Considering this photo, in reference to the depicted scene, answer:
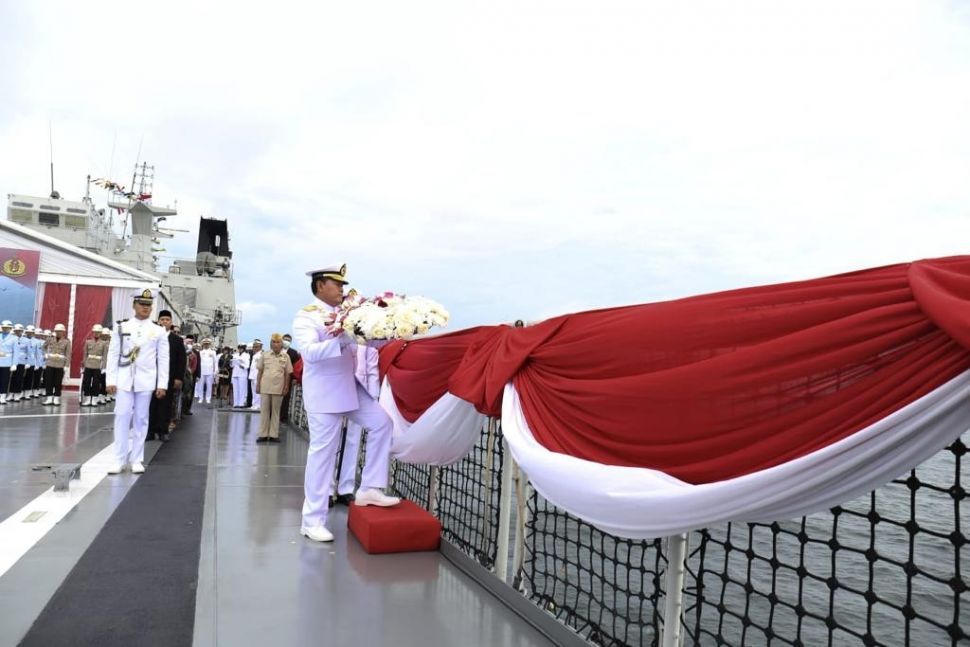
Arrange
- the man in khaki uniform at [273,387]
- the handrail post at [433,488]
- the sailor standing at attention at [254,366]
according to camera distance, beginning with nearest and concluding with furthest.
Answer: the handrail post at [433,488] < the man in khaki uniform at [273,387] < the sailor standing at attention at [254,366]

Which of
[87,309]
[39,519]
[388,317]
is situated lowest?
[39,519]

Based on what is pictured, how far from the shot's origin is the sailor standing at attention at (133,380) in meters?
6.31

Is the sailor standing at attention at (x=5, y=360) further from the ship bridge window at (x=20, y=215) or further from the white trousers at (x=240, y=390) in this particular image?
the ship bridge window at (x=20, y=215)

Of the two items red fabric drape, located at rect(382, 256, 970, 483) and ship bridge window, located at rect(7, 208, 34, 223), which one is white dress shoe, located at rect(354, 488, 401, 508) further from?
ship bridge window, located at rect(7, 208, 34, 223)

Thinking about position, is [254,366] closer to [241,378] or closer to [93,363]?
[241,378]

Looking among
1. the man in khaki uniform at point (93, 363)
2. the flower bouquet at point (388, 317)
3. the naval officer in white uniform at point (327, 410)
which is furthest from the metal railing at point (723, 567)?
the man in khaki uniform at point (93, 363)

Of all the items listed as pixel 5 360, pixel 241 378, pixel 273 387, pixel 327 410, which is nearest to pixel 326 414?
pixel 327 410

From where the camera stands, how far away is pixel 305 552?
3.78 m

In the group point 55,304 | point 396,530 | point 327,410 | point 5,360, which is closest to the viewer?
point 396,530

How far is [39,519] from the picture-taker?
4332 mm

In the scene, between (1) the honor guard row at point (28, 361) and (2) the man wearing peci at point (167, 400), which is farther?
(1) the honor guard row at point (28, 361)

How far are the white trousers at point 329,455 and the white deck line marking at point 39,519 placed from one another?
156 cm

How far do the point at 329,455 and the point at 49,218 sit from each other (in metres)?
28.5

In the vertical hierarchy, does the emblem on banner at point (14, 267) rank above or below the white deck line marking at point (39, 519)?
above
